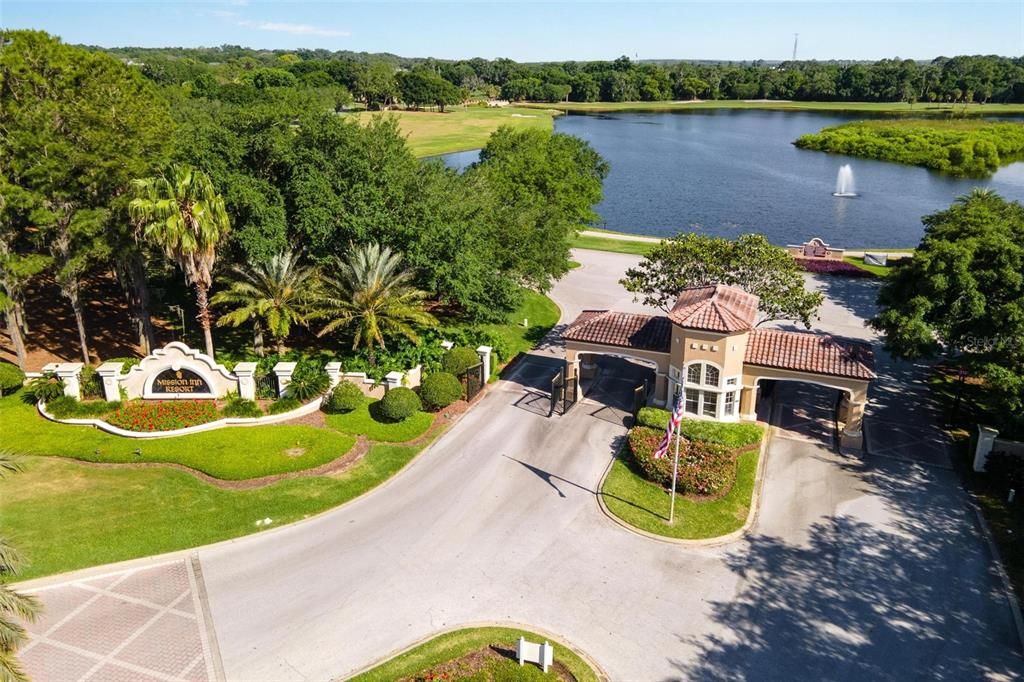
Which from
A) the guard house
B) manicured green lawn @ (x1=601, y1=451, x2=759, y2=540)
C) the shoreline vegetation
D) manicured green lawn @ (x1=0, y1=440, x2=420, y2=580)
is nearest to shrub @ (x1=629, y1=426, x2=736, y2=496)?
manicured green lawn @ (x1=601, y1=451, x2=759, y2=540)

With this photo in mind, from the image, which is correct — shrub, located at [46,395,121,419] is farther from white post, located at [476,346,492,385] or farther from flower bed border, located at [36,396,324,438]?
white post, located at [476,346,492,385]

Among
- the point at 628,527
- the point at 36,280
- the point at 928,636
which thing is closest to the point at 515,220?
the point at 628,527

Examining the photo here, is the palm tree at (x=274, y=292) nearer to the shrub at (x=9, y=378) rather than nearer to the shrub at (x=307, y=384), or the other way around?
the shrub at (x=307, y=384)

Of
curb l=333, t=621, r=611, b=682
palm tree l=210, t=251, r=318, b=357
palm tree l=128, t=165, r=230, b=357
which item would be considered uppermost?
palm tree l=128, t=165, r=230, b=357

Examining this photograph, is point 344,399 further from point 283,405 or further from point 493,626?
point 493,626

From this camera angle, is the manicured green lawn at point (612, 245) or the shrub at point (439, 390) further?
the manicured green lawn at point (612, 245)

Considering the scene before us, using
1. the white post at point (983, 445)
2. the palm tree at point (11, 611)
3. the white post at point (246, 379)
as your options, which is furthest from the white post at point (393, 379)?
the white post at point (983, 445)
